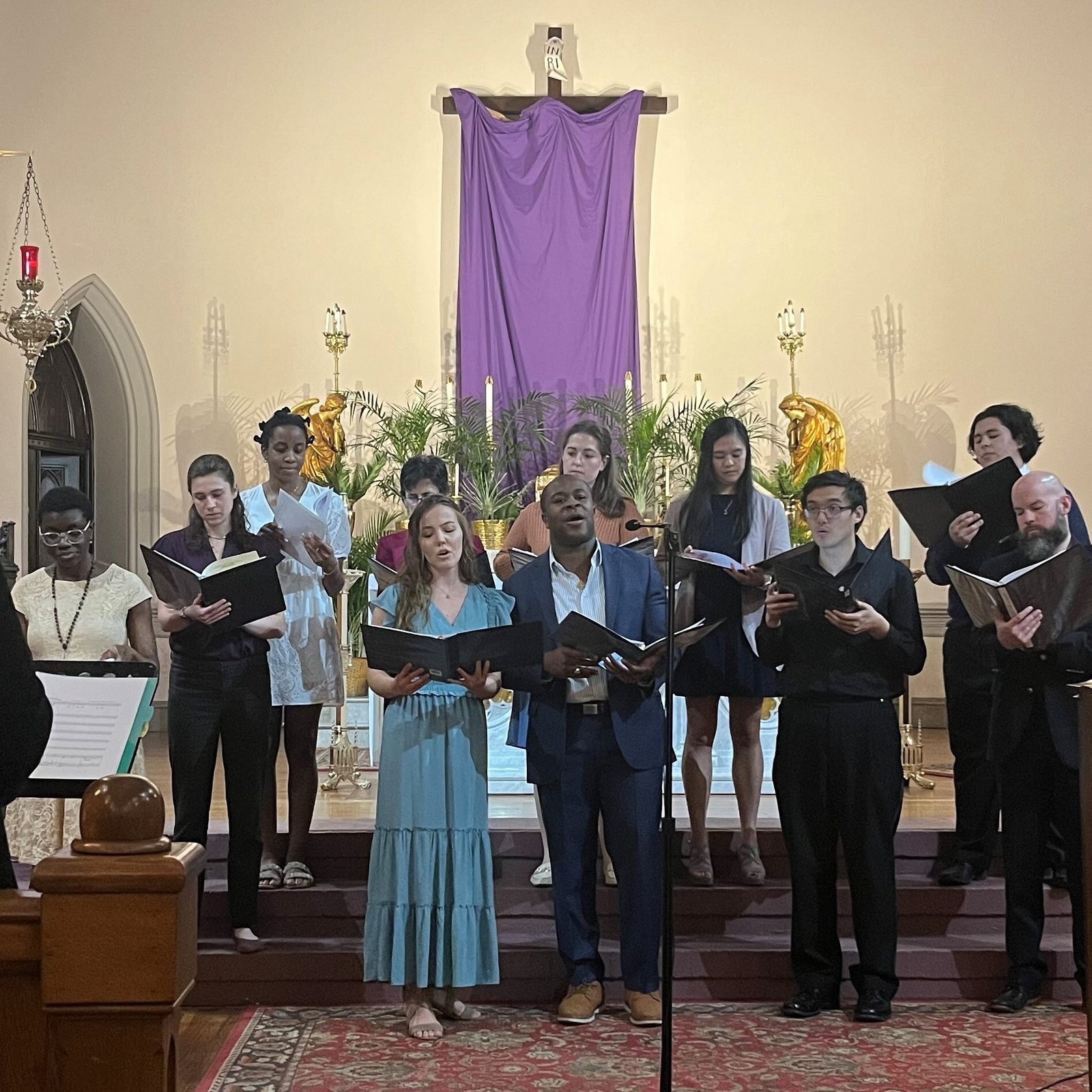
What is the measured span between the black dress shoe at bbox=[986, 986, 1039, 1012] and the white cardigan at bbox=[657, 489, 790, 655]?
130cm

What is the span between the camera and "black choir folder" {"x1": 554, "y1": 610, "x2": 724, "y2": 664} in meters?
3.82

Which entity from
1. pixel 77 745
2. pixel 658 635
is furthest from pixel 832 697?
pixel 77 745

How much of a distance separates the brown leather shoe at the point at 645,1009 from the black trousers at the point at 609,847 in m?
0.02

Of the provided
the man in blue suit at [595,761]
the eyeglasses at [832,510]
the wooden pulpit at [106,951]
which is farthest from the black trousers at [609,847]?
the wooden pulpit at [106,951]

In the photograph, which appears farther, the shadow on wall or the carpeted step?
the shadow on wall

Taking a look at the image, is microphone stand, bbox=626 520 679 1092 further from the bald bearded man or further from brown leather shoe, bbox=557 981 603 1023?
the bald bearded man

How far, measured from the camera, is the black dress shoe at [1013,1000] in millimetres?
4160

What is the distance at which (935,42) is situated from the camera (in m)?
9.20

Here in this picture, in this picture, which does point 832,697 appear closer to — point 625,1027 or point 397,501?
point 625,1027

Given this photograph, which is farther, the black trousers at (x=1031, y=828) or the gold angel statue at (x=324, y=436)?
the gold angel statue at (x=324, y=436)

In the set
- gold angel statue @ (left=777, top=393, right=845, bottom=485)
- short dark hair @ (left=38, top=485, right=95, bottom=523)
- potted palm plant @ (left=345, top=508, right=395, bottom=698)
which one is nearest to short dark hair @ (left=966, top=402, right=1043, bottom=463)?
short dark hair @ (left=38, top=485, right=95, bottom=523)

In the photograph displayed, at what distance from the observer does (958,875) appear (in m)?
4.73

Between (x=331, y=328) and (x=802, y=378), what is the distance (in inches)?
123

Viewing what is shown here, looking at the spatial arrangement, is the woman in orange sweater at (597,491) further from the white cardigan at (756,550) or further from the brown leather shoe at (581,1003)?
the brown leather shoe at (581,1003)
